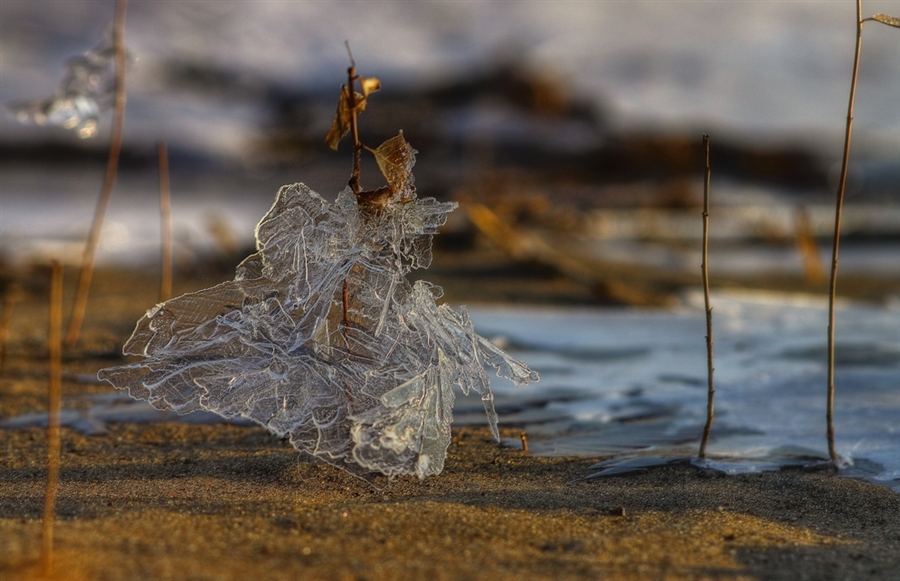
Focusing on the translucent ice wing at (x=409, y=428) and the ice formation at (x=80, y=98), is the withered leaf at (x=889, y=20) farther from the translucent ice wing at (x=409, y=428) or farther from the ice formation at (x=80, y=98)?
the ice formation at (x=80, y=98)

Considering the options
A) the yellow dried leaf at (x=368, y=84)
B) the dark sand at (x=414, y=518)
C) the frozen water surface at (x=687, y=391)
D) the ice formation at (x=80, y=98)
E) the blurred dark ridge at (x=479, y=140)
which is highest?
the blurred dark ridge at (x=479, y=140)

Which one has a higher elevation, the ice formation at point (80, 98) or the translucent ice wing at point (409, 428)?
the ice formation at point (80, 98)

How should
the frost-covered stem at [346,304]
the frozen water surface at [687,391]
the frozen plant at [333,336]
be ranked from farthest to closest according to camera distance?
1. the frozen water surface at [687,391]
2. the frost-covered stem at [346,304]
3. the frozen plant at [333,336]

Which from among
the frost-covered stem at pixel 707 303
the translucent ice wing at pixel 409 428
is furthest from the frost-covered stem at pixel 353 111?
the frost-covered stem at pixel 707 303

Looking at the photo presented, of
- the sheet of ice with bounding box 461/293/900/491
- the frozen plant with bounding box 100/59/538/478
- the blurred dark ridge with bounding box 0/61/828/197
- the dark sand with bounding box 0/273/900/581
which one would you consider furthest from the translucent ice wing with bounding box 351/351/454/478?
the blurred dark ridge with bounding box 0/61/828/197

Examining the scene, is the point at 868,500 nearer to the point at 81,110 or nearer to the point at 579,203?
the point at 81,110

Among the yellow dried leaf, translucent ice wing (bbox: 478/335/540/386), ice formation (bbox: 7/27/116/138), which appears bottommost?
translucent ice wing (bbox: 478/335/540/386)

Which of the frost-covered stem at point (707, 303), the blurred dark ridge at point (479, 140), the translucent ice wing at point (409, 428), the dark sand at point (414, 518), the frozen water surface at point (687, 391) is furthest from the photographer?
the blurred dark ridge at point (479, 140)

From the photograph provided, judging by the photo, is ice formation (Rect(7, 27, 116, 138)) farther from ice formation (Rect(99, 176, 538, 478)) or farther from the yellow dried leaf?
the yellow dried leaf
